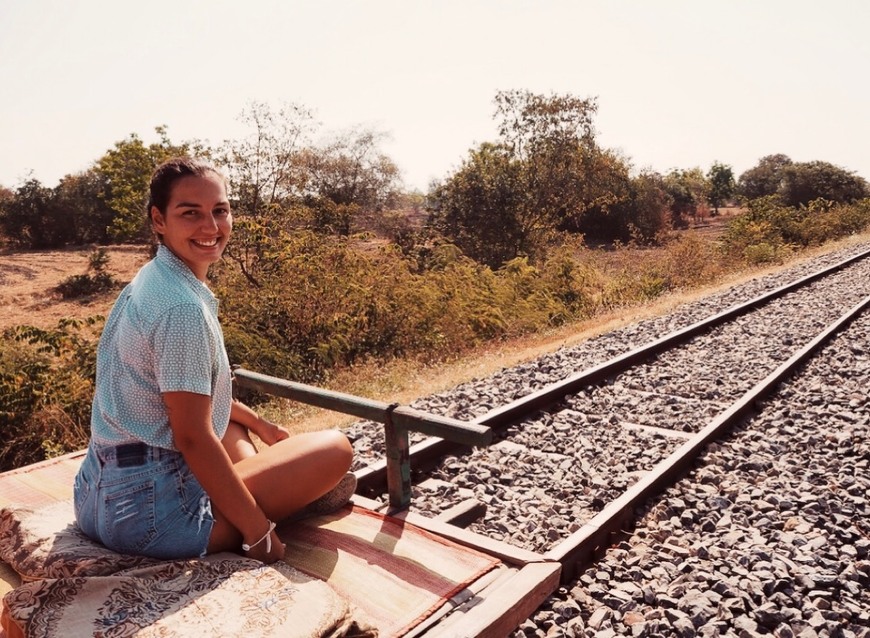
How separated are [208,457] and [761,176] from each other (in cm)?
8009

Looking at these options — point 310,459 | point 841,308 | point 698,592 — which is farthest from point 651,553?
point 841,308

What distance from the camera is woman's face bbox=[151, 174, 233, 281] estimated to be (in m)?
2.37

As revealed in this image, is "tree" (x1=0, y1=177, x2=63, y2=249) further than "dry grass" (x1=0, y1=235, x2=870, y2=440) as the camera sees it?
Yes

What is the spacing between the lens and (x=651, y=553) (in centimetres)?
371

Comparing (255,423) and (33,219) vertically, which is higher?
(33,219)

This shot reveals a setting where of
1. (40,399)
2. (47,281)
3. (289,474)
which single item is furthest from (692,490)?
(47,281)

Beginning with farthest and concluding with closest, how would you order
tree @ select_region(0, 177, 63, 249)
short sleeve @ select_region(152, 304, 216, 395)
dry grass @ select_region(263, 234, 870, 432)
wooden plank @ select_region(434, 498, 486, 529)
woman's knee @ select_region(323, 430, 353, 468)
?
1. tree @ select_region(0, 177, 63, 249)
2. dry grass @ select_region(263, 234, 870, 432)
3. wooden plank @ select_region(434, 498, 486, 529)
4. woman's knee @ select_region(323, 430, 353, 468)
5. short sleeve @ select_region(152, 304, 216, 395)

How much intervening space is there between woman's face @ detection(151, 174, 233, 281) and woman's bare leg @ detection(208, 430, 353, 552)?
2.64ft

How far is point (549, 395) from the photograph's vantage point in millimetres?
6473

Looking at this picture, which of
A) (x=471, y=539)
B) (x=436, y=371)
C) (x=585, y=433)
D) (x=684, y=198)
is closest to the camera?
(x=471, y=539)

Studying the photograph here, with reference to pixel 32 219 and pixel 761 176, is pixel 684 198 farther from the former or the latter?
pixel 32 219

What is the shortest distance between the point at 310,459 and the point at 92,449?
0.82 m

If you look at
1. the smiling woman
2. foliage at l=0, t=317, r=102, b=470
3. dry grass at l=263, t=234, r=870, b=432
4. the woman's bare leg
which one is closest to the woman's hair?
the smiling woman

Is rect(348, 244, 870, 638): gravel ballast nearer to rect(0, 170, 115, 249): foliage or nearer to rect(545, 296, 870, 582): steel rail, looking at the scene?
rect(545, 296, 870, 582): steel rail
